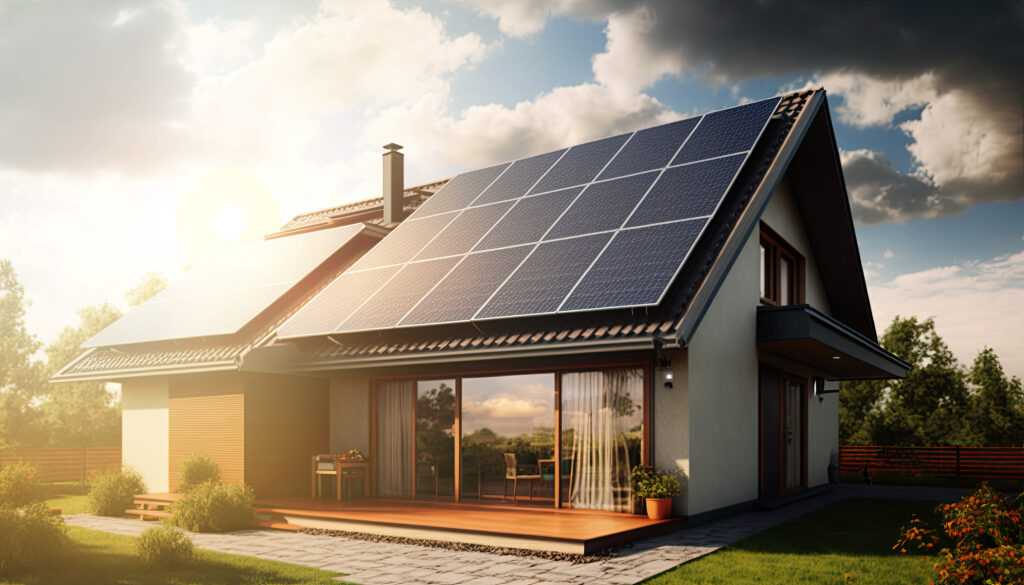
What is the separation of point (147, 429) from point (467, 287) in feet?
26.3

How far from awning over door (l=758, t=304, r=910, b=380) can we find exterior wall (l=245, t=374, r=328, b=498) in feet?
26.1

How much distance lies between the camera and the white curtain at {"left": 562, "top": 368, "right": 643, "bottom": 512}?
10648 mm

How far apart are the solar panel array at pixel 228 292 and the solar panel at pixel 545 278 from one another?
199 inches

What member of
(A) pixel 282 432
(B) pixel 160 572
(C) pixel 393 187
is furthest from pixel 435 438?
(C) pixel 393 187

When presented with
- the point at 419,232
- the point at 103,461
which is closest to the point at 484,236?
the point at 419,232

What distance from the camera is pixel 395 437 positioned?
13.1 metres

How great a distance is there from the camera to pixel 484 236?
1297 cm

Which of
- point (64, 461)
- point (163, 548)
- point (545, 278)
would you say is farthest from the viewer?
point (64, 461)

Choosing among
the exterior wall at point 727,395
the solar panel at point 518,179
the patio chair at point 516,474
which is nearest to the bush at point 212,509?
the patio chair at point 516,474

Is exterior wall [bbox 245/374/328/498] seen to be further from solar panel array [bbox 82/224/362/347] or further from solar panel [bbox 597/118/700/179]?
solar panel [bbox 597/118/700/179]

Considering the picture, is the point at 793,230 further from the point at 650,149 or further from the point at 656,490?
the point at 656,490

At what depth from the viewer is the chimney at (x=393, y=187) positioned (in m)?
17.3

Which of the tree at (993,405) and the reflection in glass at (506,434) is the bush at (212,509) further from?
the tree at (993,405)

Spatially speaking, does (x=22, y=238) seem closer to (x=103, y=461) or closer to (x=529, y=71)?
(x=103, y=461)
